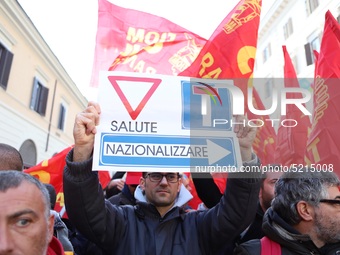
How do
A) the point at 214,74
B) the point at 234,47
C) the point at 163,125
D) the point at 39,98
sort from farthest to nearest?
the point at 39,98
the point at 234,47
the point at 214,74
the point at 163,125

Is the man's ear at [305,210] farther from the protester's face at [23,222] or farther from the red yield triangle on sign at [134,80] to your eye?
the protester's face at [23,222]

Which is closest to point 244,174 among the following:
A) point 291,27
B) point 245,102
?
point 245,102

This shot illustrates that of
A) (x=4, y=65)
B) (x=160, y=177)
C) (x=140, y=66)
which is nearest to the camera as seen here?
(x=160, y=177)

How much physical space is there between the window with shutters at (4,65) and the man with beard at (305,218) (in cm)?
1045

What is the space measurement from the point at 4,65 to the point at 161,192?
402 inches

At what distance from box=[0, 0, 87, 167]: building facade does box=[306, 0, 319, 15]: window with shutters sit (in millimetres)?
11429

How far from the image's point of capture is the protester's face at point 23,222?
3.68ft

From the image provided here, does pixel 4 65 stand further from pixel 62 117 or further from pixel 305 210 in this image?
pixel 305 210

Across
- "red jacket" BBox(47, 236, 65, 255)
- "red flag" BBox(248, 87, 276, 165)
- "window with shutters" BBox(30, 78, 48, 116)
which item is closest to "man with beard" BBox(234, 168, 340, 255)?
"red flag" BBox(248, 87, 276, 165)

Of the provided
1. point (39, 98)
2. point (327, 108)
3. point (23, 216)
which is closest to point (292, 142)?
point (327, 108)

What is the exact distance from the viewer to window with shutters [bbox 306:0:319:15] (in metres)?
13.1

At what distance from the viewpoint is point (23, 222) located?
119cm

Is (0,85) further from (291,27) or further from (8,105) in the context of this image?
(291,27)

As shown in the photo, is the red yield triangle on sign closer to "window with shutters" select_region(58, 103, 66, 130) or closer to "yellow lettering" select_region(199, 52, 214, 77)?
"yellow lettering" select_region(199, 52, 214, 77)
